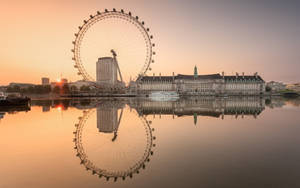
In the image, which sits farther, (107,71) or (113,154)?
(107,71)

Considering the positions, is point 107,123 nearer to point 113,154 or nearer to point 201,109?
point 113,154

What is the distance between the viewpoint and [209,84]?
401ft

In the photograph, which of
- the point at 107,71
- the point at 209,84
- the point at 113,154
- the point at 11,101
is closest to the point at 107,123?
the point at 113,154

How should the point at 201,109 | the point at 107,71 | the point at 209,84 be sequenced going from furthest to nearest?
the point at 209,84 → the point at 107,71 → the point at 201,109

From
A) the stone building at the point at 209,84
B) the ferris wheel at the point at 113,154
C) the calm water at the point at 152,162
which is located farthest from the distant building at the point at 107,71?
the calm water at the point at 152,162

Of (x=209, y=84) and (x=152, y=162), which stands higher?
(x=209, y=84)

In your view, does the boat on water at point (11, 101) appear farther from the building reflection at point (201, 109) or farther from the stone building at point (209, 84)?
the stone building at point (209, 84)

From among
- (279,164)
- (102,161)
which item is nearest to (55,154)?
(102,161)

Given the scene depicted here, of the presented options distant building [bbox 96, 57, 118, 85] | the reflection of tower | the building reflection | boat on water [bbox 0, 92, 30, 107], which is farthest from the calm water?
distant building [bbox 96, 57, 118, 85]

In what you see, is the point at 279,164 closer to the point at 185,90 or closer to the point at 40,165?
the point at 40,165

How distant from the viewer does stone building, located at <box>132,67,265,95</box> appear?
11856 cm

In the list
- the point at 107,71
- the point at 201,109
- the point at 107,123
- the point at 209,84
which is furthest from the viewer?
the point at 209,84

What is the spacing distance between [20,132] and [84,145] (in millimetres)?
6765

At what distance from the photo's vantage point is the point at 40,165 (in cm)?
665
